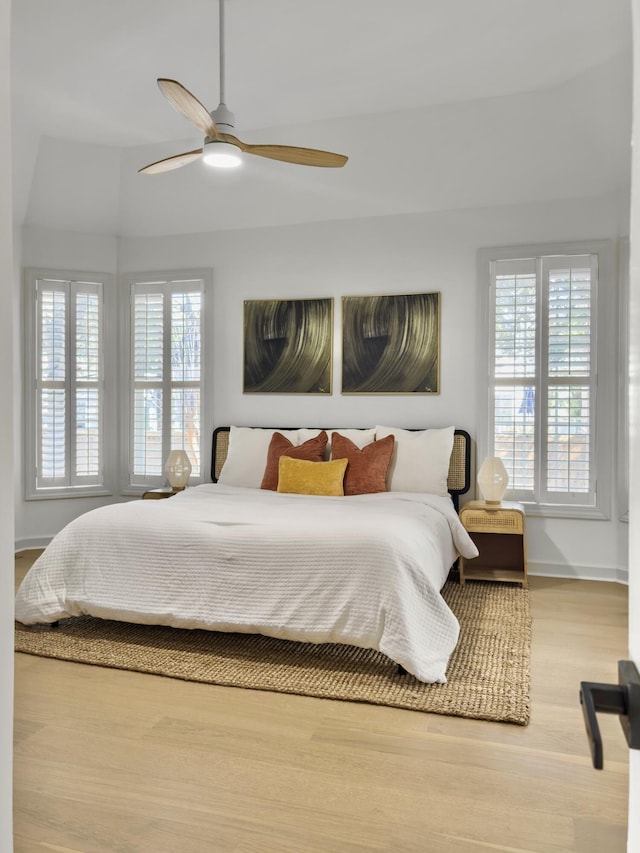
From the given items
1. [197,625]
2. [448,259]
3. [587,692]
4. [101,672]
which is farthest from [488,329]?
[587,692]

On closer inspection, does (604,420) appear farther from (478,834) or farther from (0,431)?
(0,431)

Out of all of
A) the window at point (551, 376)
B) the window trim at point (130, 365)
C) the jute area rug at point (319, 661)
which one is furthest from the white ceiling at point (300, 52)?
the jute area rug at point (319, 661)

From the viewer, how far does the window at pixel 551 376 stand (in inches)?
188

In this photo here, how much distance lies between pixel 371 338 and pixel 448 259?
33.4 inches

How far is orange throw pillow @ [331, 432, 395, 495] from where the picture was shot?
4.65 meters

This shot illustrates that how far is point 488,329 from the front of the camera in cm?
505

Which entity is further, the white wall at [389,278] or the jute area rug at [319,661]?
the white wall at [389,278]

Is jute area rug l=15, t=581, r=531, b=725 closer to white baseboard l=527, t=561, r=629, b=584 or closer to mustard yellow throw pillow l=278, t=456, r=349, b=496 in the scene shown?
white baseboard l=527, t=561, r=629, b=584

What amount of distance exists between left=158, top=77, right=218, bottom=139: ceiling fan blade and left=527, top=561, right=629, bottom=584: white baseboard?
11.9ft

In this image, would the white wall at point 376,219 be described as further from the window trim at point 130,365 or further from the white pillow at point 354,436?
the white pillow at point 354,436

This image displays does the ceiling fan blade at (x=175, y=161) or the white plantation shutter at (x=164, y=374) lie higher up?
the ceiling fan blade at (x=175, y=161)

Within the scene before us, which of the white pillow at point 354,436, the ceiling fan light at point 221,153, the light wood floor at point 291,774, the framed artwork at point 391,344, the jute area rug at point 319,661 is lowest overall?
the light wood floor at point 291,774

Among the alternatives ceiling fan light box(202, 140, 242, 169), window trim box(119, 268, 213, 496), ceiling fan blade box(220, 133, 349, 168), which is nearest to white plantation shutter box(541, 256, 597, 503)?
ceiling fan blade box(220, 133, 349, 168)

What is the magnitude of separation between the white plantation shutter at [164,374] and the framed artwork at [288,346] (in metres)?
0.51
